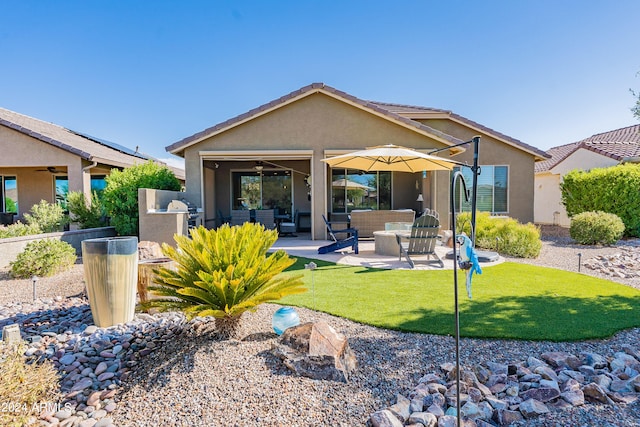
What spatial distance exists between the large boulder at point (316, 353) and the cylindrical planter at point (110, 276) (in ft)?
7.77

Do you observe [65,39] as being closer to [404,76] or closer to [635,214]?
[404,76]

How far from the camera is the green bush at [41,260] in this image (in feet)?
23.9

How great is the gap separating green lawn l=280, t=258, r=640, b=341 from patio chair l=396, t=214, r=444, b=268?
3.02 feet

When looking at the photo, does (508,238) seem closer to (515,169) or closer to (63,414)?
(515,169)

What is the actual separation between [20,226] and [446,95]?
19.6 m

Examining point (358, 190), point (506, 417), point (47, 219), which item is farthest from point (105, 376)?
point (358, 190)

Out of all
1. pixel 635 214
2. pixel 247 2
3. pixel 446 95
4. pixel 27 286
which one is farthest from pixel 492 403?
pixel 446 95

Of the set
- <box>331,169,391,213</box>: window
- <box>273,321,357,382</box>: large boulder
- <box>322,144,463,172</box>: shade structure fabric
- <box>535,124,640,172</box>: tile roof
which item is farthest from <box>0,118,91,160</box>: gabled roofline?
<box>535,124,640,172</box>: tile roof

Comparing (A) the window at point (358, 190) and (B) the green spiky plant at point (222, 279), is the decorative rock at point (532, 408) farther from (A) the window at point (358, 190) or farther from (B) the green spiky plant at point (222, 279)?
(A) the window at point (358, 190)

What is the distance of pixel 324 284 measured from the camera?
6.37 m

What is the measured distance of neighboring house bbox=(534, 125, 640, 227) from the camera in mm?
16516

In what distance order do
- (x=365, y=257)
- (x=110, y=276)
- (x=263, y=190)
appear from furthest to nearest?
(x=263, y=190), (x=365, y=257), (x=110, y=276)

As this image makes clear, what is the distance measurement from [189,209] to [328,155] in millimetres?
4821

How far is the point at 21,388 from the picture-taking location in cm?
266
